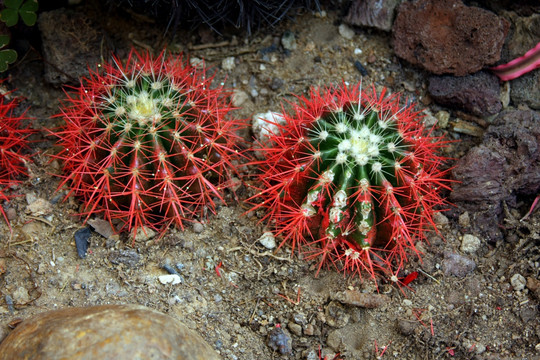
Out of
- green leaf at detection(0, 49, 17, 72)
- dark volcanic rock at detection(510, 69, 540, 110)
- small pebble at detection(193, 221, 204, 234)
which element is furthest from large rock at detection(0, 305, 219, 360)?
dark volcanic rock at detection(510, 69, 540, 110)

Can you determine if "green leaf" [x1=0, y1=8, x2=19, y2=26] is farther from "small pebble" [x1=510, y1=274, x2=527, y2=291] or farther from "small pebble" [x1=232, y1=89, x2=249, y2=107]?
"small pebble" [x1=510, y1=274, x2=527, y2=291]

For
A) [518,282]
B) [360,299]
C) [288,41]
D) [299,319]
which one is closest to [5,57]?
[288,41]

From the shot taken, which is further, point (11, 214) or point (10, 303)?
point (11, 214)

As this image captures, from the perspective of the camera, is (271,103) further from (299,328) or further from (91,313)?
(91,313)

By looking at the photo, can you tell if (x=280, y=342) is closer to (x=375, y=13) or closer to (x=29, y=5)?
(x=375, y=13)

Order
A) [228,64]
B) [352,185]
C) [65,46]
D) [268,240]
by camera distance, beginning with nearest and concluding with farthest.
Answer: [352,185]
[268,240]
[65,46]
[228,64]

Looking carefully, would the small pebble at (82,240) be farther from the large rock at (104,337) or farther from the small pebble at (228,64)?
the small pebble at (228,64)
